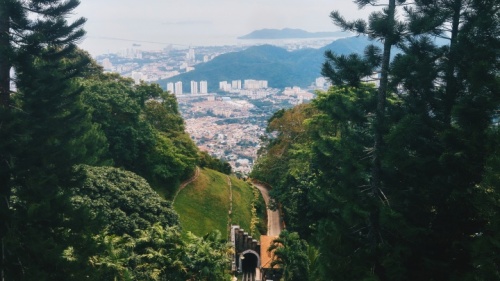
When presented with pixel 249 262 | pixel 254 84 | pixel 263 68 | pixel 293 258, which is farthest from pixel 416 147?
pixel 263 68

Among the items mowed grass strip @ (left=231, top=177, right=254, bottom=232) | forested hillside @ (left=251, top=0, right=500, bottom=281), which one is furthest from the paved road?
forested hillside @ (left=251, top=0, right=500, bottom=281)

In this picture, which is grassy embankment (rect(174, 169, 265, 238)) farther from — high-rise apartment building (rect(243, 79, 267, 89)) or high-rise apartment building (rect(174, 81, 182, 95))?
high-rise apartment building (rect(243, 79, 267, 89))

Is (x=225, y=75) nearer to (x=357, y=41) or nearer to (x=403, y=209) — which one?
(x=357, y=41)

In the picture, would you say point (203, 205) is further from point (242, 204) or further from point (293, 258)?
point (293, 258)

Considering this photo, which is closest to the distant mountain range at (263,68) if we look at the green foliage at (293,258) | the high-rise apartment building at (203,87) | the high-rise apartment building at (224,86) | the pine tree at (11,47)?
the high-rise apartment building at (224,86)

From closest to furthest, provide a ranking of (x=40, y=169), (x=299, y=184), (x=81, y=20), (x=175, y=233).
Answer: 1. (x=40, y=169)
2. (x=81, y=20)
3. (x=175, y=233)
4. (x=299, y=184)

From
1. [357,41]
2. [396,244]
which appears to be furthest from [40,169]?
[357,41]
